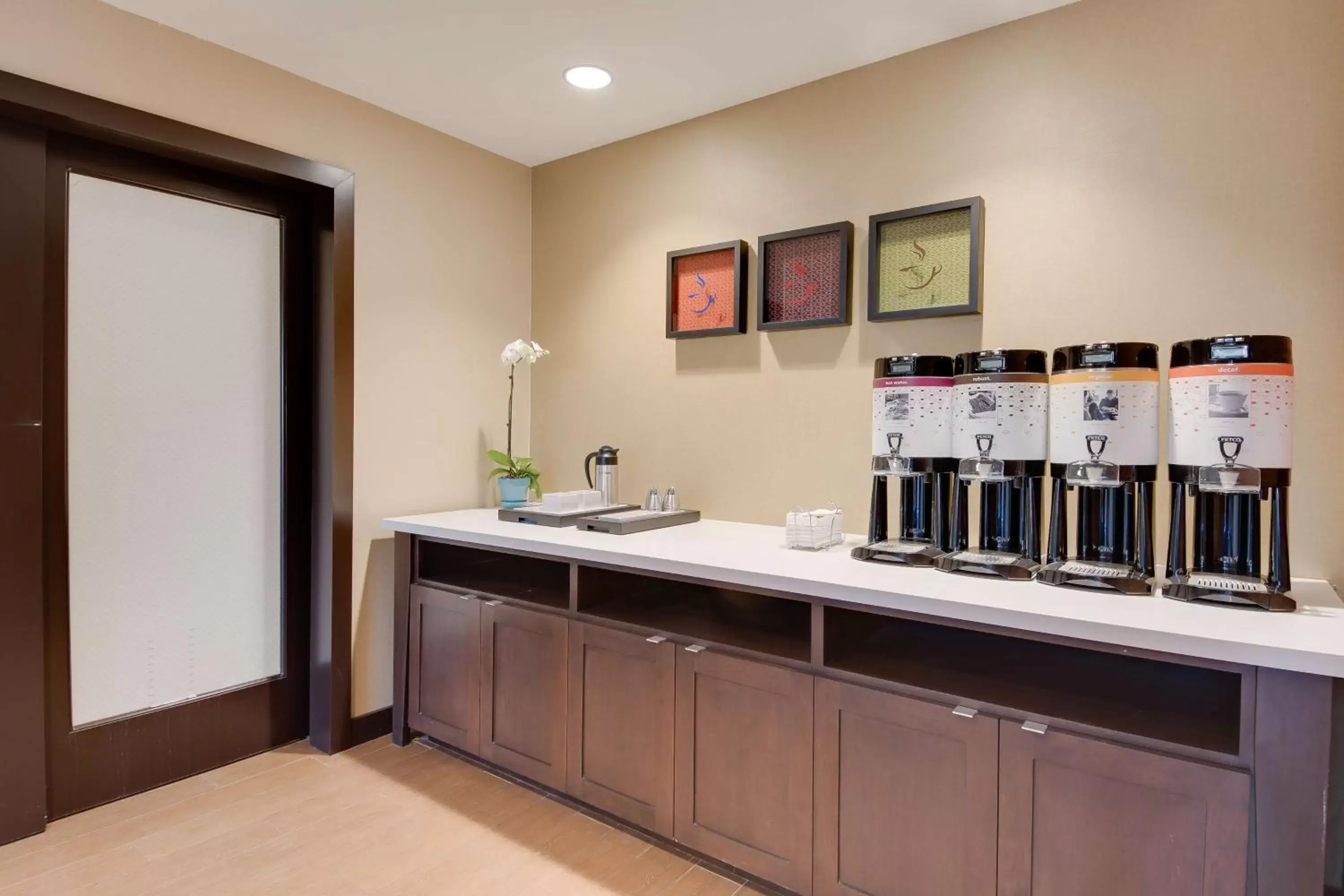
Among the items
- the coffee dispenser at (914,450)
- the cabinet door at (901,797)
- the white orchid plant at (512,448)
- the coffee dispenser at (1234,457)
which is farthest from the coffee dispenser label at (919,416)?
the white orchid plant at (512,448)

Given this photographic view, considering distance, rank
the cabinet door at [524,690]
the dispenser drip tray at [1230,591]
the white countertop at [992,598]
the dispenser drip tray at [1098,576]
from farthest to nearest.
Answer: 1. the cabinet door at [524,690]
2. the dispenser drip tray at [1098,576]
3. the dispenser drip tray at [1230,591]
4. the white countertop at [992,598]

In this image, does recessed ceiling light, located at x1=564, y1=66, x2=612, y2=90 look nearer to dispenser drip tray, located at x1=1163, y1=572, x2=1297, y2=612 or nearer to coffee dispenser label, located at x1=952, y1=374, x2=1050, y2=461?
coffee dispenser label, located at x1=952, y1=374, x2=1050, y2=461

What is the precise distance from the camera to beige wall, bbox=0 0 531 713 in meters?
2.11

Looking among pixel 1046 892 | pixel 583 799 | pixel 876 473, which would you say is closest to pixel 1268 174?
pixel 876 473

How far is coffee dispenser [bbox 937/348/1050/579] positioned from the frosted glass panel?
230 centimetres

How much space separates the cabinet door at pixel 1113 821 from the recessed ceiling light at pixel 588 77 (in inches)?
87.1

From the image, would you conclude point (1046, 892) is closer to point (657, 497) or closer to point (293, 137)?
point (657, 497)

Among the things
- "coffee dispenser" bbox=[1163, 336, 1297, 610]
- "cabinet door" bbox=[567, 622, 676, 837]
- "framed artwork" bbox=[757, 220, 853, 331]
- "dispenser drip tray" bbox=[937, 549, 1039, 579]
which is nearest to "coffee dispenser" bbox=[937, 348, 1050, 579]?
"dispenser drip tray" bbox=[937, 549, 1039, 579]

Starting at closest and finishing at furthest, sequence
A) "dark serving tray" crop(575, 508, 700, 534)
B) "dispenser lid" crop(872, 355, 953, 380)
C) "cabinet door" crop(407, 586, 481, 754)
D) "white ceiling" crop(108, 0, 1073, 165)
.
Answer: "dispenser lid" crop(872, 355, 953, 380), "white ceiling" crop(108, 0, 1073, 165), "dark serving tray" crop(575, 508, 700, 534), "cabinet door" crop(407, 586, 481, 754)

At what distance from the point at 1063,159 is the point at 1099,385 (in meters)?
0.79

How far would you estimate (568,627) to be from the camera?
2119mm

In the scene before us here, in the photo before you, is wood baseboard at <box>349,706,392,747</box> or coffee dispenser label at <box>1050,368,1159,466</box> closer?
coffee dispenser label at <box>1050,368,1159,466</box>

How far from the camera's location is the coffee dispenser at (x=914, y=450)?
72.8 inches

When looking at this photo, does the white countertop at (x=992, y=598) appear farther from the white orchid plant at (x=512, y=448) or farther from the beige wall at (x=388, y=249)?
the beige wall at (x=388, y=249)
